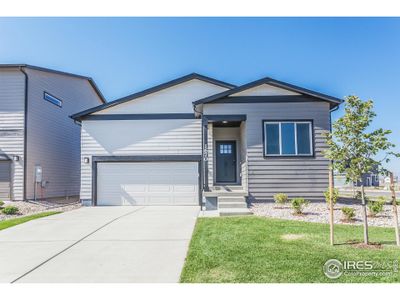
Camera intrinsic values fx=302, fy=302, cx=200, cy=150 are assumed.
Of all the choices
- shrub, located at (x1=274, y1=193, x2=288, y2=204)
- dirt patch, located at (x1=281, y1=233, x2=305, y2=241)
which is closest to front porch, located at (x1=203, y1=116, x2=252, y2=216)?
shrub, located at (x1=274, y1=193, x2=288, y2=204)

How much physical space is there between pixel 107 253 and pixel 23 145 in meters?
10.2

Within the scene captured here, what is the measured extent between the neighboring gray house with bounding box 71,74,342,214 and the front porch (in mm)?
38

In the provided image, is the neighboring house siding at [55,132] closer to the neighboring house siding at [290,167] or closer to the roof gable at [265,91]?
the roof gable at [265,91]

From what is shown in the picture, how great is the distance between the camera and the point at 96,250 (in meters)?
5.16

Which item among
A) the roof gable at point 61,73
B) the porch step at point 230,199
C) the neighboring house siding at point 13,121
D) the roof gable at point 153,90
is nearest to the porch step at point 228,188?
the porch step at point 230,199

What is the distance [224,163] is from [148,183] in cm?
328

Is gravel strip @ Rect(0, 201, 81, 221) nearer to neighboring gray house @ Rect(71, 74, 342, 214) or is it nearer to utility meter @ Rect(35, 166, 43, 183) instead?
neighboring gray house @ Rect(71, 74, 342, 214)

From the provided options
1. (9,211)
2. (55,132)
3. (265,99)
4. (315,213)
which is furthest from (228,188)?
(55,132)

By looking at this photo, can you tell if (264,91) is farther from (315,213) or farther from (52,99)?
(52,99)

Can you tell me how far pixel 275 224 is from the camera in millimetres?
6898

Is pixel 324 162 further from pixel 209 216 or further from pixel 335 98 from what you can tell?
pixel 209 216

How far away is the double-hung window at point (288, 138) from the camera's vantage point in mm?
10617

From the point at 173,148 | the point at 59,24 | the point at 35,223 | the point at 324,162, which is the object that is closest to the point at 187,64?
the point at 173,148

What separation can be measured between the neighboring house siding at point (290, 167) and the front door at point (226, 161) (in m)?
2.18
